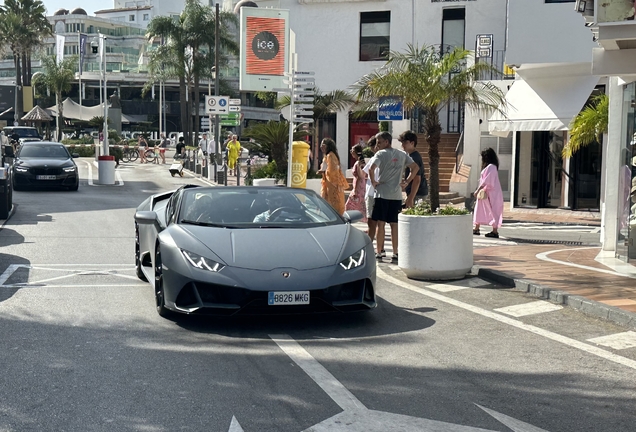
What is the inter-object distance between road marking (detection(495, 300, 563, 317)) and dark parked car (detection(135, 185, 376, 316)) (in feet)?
5.58

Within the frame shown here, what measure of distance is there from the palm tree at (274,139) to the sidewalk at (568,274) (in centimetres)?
1099

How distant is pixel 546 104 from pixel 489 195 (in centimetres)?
632

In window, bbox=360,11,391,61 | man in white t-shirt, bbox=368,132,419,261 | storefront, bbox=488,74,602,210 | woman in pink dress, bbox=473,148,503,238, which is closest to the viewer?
man in white t-shirt, bbox=368,132,419,261

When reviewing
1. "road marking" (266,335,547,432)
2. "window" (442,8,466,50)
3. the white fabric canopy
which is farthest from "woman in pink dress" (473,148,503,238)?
the white fabric canopy

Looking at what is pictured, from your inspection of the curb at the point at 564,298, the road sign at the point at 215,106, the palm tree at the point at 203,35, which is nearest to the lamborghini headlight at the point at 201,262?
the curb at the point at 564,298

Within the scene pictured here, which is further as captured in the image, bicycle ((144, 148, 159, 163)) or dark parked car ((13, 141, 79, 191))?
bicycle ((144, 148, 159, 163))

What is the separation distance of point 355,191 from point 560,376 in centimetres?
1053

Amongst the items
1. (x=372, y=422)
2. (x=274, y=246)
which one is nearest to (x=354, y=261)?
(x=274, y=246)

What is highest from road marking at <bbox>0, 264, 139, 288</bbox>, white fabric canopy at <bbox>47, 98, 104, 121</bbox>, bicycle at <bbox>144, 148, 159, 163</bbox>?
white fabric canopy at <bbox>47, 98, 104, 121</bbox>

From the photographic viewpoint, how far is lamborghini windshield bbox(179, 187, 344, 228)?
28.8ft

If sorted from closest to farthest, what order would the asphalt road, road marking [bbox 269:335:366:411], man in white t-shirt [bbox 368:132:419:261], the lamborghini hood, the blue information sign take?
1. the asphalt road
2. road marking [bbox 269:335:366:411]
3. the lamborghini hood
4. man in white t-shirt [bbox 368:132:419:261]
5. the blue information sign

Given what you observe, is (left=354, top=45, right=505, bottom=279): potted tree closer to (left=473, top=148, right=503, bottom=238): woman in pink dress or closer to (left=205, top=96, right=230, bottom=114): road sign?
(left=473, top=148, right=503, bottom=238): woman in pink dress

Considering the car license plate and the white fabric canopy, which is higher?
the white fabric canopy

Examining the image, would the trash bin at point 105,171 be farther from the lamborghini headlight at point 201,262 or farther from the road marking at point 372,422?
the road marking at point 372,422
